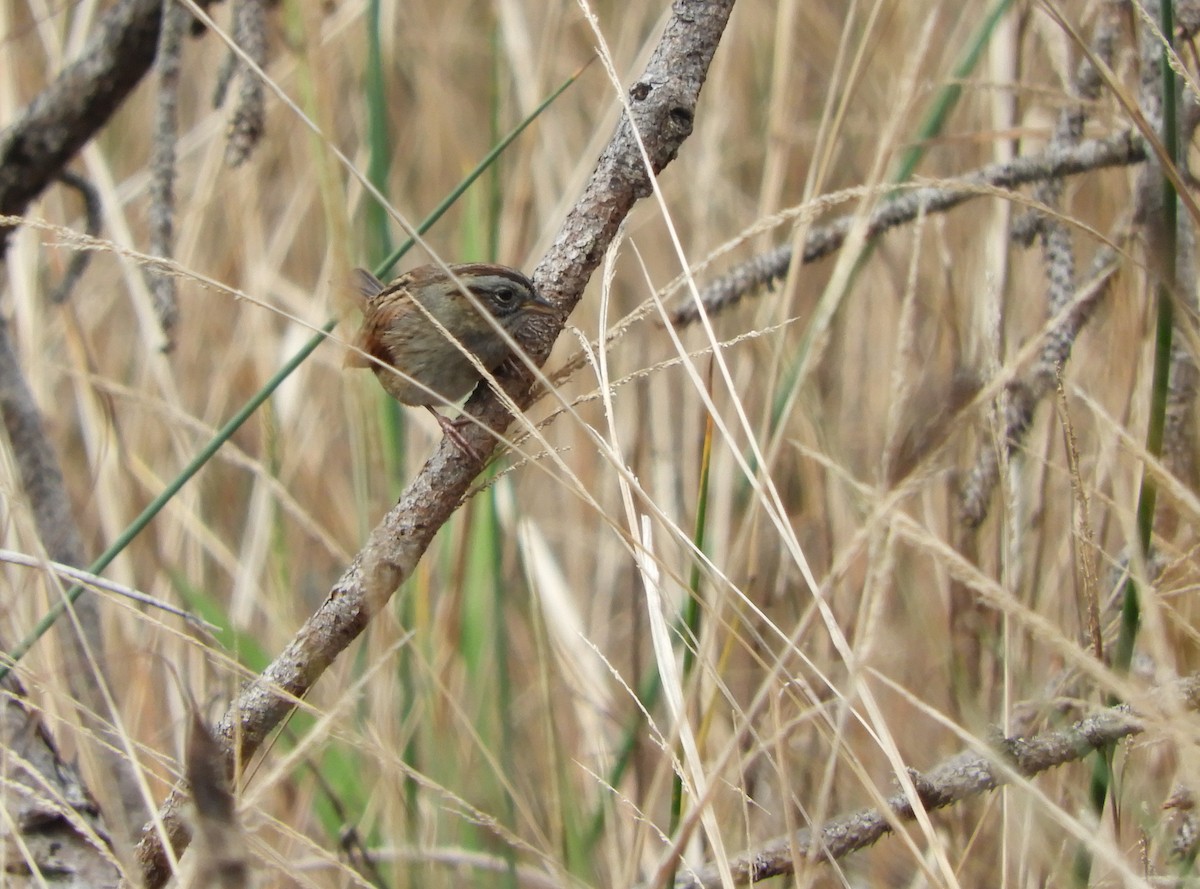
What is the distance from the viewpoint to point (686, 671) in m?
2.64

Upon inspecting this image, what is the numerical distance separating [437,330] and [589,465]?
176cm

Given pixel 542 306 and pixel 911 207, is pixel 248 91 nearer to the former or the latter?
pixel 542 306

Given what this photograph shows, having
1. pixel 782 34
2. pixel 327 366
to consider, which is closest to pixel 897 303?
pixel 782 34

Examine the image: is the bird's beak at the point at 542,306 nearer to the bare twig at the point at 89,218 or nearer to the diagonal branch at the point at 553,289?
the diagonal branch at the point at 553,289

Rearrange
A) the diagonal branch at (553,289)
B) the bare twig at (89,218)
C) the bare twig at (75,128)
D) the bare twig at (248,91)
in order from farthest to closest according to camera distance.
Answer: the bare twig at (89,218) < the bare twig at (75,128) < the bare twig at (248,91) < the diagonal branch at (553,289)

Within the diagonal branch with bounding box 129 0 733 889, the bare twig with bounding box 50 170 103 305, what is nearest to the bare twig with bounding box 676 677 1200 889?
the diagonal branch with bounding box 129 0 733 889

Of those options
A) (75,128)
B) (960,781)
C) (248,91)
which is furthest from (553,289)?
(75,128)

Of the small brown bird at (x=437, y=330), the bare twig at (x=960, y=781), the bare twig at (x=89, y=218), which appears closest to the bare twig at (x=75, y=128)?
the bare twig at (x=89, y=218)

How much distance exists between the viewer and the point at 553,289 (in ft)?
4.53

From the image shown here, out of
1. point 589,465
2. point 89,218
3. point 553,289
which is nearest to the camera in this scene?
point 553,289

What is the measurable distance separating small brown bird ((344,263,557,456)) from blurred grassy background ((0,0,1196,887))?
0.11 m

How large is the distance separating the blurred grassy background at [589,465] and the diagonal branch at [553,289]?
0.07 metres

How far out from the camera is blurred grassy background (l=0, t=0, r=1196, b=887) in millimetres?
1583

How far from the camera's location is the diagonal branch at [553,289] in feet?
4.29
